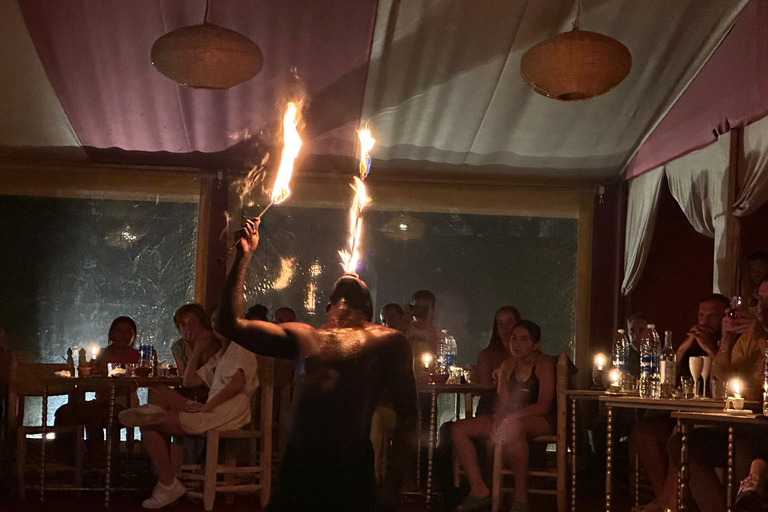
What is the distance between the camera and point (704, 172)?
6910 mm

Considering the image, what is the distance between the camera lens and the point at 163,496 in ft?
18.8

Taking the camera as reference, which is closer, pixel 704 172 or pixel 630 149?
pixel 704 172

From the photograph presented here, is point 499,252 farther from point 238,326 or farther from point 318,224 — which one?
point 238,326

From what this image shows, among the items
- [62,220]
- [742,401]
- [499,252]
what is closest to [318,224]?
[499,252]

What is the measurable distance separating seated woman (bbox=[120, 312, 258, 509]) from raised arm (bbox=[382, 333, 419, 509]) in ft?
10.1

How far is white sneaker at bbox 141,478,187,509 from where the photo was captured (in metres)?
5.70

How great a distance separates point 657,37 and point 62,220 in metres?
5.99

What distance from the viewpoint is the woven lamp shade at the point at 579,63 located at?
5246 mm

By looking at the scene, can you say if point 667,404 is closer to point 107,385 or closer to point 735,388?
point 735,388

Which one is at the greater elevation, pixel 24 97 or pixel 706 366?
pixel 24 97

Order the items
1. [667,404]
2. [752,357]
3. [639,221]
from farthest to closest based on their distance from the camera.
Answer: [639,221]
[752,357]
[667,404]

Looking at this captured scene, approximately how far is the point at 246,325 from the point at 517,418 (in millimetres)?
3611

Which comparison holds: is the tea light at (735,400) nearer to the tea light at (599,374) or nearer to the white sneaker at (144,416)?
the tea light at (599,374)

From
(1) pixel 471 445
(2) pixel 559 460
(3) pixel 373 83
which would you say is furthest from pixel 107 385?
(3) pixel 373 83
